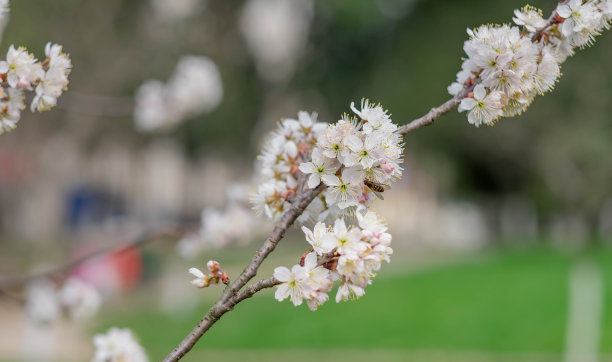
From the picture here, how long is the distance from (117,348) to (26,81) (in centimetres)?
94

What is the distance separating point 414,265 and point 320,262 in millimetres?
21927

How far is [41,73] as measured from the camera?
193cm

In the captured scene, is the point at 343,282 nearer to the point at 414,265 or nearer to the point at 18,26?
the point at 18,26

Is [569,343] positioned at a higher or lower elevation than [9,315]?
lower

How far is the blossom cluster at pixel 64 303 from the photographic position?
3.85 metres

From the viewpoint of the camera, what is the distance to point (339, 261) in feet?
4.91

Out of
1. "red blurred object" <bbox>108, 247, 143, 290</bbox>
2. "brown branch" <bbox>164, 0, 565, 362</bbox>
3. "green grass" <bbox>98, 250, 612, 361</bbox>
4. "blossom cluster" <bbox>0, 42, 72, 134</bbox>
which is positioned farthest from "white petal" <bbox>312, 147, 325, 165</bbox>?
"red blurred object" <bbox>108, 247, 143, 290</bbox>

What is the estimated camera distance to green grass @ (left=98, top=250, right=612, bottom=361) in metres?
10.9

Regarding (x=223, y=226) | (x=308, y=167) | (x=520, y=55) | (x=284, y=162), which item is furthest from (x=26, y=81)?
(x=223, y=226)

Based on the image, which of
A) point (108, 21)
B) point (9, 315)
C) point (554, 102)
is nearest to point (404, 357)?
point (9, 315)

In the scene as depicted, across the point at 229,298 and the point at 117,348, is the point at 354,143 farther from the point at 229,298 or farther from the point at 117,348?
the point at 117,348

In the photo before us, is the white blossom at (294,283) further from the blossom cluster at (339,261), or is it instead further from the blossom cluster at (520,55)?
the blossom cluster at (520,55)

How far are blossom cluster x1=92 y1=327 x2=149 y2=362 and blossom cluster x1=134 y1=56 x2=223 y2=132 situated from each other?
9.12 ft

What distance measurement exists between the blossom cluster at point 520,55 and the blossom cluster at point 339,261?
34 centimetres
